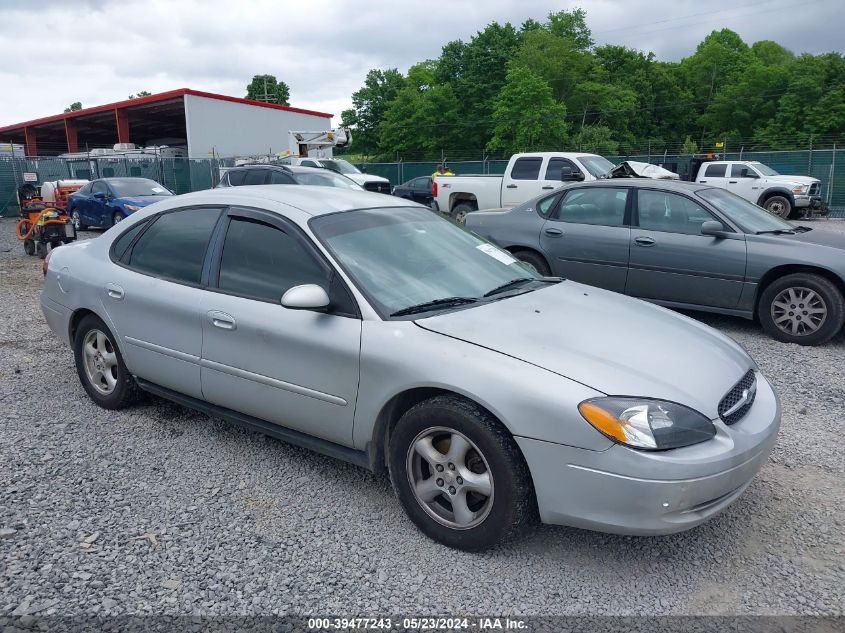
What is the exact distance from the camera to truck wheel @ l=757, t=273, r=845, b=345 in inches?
240

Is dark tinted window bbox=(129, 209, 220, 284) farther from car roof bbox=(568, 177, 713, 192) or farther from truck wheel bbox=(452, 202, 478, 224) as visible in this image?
truck wheel bbox=(452, 202, 478, 224)

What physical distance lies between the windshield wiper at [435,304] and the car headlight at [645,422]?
968 millimetres

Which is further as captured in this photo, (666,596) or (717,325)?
(717,325)

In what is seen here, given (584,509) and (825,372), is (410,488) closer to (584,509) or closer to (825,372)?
(584,509)

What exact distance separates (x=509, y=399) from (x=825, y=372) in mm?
4011

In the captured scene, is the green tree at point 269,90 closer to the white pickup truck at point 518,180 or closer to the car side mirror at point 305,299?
the white pickup truck at point 518,180

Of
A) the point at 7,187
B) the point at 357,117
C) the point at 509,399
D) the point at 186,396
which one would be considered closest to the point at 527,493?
the point at 509,399

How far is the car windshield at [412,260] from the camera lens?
11.0ft

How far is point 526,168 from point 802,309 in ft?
32.7

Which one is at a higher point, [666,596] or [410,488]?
[410,488]

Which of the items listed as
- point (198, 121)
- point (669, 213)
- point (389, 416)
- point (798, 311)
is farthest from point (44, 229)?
point (198, 121)

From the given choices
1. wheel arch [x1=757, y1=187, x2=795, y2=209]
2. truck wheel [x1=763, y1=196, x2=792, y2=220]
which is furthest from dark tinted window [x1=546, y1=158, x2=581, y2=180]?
truck wheel [x1=763, y1=196, x2=792, y2=220]

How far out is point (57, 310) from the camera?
481cm

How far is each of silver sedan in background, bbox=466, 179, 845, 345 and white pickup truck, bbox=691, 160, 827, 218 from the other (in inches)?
541
